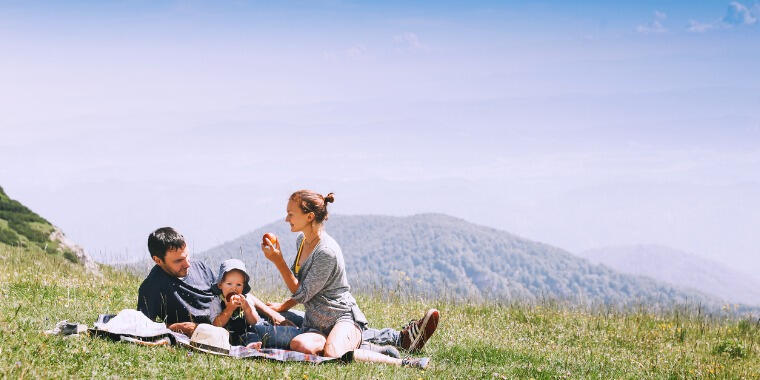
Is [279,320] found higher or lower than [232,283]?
lower

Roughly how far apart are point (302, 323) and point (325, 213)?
1778mm

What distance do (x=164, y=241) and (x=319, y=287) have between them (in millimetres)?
2158

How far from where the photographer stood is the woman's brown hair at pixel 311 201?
9469mm

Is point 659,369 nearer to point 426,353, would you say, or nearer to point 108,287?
point 426,353

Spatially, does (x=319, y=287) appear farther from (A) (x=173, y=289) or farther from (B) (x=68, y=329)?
(B) (x=68, y=329)

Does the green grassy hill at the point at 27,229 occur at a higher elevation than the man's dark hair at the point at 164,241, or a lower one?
lower

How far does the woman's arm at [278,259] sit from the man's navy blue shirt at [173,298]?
127 centimetres

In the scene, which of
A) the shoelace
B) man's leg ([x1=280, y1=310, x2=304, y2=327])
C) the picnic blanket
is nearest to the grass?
the picnic blanket

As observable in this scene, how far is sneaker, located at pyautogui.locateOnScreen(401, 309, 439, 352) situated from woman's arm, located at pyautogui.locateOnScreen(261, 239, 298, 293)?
196cm

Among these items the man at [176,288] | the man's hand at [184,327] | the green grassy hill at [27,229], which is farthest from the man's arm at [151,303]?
the green grassy hill at [27,229]

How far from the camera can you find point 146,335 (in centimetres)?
901

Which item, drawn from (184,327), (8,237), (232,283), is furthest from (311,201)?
(8,237)

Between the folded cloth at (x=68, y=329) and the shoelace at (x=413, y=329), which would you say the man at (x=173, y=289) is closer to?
the folded cloth at (x=68, y=329)

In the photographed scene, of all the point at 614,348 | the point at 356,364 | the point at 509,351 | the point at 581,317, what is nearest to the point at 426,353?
the point at 509,351
